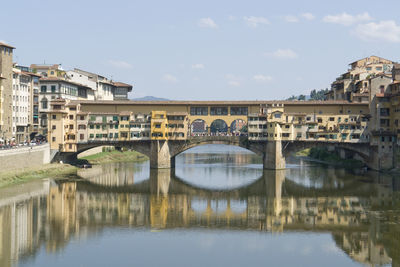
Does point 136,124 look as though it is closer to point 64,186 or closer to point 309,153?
point 64,186

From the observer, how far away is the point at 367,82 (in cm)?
9431

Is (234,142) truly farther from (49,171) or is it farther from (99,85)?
(99,85)

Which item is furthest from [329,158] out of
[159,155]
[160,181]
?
[160,181]

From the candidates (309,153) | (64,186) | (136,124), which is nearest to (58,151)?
(136,124)

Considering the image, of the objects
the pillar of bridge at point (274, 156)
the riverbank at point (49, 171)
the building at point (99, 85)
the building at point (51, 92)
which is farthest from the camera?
the building at point (99, 85)

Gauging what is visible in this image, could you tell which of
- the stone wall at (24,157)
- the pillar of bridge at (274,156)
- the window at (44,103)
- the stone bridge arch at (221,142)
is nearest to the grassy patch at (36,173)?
the stone wall at (24,157)

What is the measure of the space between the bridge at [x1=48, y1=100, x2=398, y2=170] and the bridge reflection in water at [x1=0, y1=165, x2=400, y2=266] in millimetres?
12638

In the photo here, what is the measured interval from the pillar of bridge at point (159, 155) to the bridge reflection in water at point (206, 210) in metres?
12.4

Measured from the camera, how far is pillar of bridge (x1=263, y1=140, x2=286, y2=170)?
84.8 m

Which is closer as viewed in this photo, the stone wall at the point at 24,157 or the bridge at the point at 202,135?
the stone wall at the point at 24,157

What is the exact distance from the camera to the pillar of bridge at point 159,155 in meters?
87.2

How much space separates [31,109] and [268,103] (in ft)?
149

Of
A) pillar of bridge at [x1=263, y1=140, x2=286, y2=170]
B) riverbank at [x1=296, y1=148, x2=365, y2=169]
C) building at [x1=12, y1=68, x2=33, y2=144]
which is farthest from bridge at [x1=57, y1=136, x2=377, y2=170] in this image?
building at [x1=12, y1=68, x2=33, y2=144]

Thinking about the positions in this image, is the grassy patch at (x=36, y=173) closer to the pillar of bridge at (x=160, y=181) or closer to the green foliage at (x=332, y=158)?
the pillar of bridge at (x=160, y=181)
